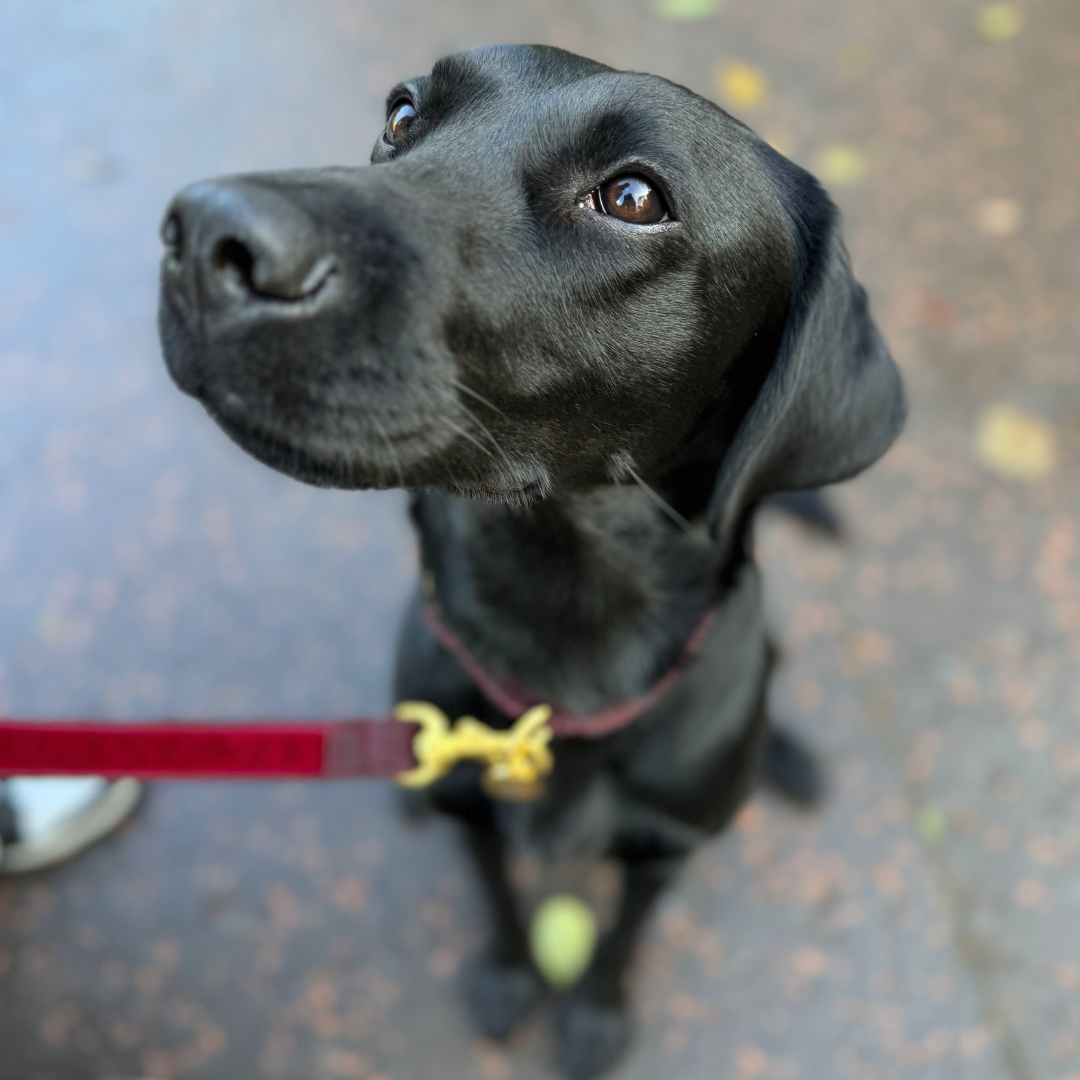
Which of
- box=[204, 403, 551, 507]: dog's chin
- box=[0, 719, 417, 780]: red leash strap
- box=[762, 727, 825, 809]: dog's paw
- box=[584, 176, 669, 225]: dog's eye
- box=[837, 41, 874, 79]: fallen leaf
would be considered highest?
box=[584, 176, 669, 225]: dog's eye

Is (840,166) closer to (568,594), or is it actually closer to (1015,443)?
(1015,443)

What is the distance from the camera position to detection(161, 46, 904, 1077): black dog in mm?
1237

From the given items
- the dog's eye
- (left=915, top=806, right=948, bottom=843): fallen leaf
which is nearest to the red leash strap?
the dog's eye

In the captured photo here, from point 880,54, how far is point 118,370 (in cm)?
337

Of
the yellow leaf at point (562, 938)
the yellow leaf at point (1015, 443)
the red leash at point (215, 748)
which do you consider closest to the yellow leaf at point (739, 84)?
the yellow leaf at point (1015, 443)

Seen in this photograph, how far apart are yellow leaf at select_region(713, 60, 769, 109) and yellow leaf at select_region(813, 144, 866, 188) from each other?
365mm

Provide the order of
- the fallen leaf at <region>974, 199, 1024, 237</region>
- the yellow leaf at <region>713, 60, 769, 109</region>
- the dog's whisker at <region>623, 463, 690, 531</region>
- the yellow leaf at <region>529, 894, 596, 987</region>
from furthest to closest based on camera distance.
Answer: the yellow leaf at <region>713, 60, 769, 109</region>, the fallen leaf at <region>974, 199, 1024, 237</region>, the yellow leaf at <region>529, 894, 596, 987</region>, the dog's whisker at <region>623, 463, 690, 531</region>

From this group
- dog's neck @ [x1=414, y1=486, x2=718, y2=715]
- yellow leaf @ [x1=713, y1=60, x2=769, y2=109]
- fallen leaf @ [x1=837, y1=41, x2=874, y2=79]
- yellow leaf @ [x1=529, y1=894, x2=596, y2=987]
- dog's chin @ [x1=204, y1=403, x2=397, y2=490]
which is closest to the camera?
dog's chin @ [x1=204, y1=403, x2=397, y2=490]

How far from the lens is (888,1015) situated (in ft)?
8.18

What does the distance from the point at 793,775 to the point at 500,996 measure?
966 mm

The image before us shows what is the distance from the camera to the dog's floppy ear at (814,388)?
157 centimetres

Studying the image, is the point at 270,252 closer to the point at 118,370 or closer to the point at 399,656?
the point at 399,656

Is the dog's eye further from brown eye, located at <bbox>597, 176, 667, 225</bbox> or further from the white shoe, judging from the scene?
the white shoe

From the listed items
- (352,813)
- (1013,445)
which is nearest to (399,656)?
(352,813)
